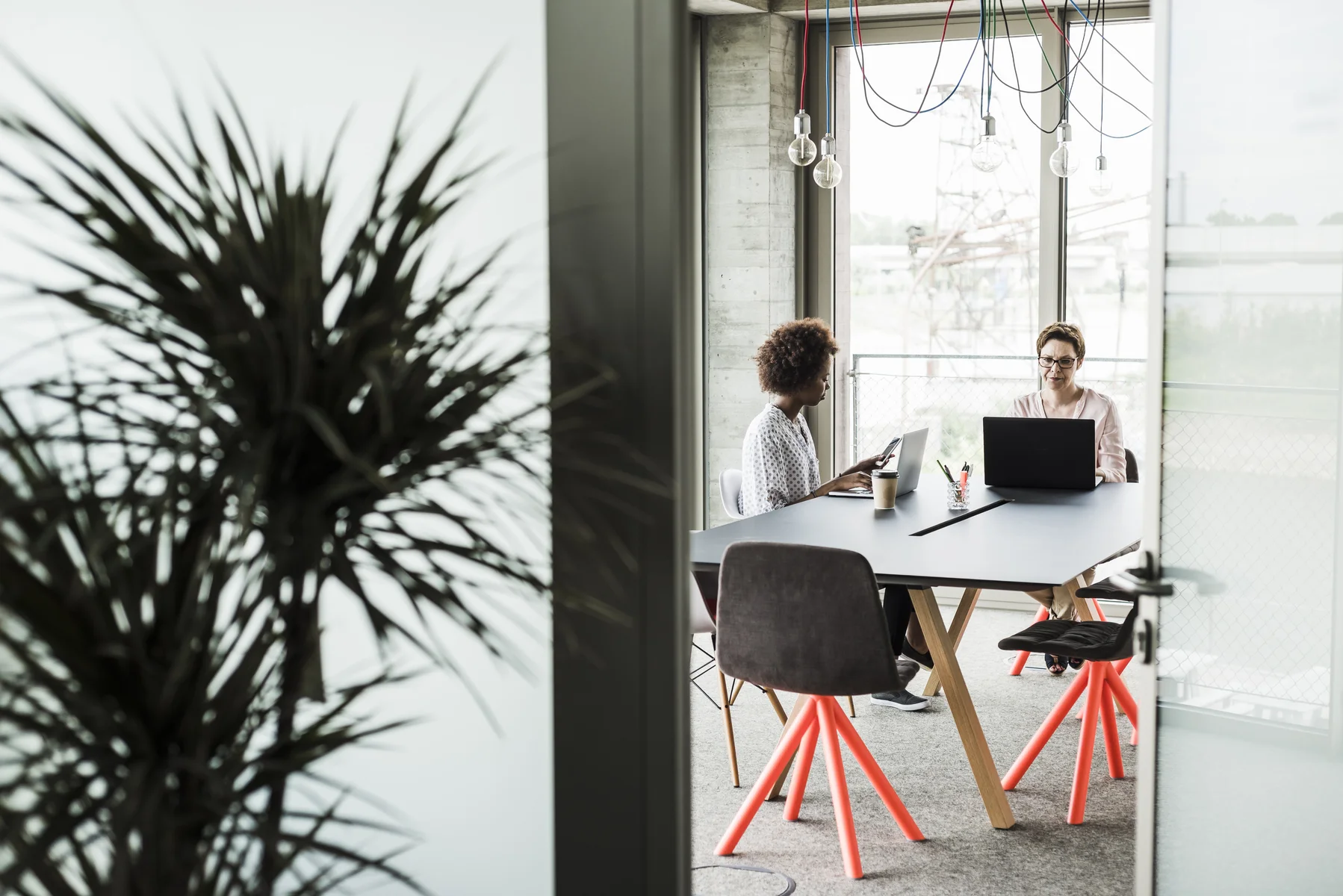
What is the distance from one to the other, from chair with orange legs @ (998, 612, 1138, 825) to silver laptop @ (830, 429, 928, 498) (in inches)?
42.7

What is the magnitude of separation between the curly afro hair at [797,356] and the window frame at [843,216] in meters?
2.13

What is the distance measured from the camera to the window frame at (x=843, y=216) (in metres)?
6.34

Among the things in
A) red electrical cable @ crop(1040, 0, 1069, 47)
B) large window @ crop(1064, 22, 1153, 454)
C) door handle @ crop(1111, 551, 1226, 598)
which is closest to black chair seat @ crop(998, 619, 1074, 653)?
door handle @ crop(1111, 551, 1226, 598)

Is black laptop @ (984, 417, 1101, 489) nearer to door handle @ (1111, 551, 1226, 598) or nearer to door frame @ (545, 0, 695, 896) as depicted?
door handle @ (1111, 551, 1226, 598)

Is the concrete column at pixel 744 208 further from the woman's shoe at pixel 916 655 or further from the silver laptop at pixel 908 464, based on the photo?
the woman's shoe at pixel 916 655

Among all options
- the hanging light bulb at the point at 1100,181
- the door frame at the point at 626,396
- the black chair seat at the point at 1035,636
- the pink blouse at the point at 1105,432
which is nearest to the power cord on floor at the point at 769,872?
the black chair seat at the point at 1035,636

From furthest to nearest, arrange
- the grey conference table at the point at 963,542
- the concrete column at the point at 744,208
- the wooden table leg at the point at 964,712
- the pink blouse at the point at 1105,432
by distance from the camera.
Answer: the concrete column at the point at 744,208, the pink blouse at the point at 1105,432, the wooden table leg at the point at 964,712, the grey conference table at the point at 963,542

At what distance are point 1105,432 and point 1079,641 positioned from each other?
6.36ft

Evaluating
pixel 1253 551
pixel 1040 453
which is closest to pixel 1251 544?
pixel 1253 551

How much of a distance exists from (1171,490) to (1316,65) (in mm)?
766

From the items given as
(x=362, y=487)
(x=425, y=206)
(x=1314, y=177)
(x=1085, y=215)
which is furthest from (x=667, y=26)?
(x=1085, y=215)

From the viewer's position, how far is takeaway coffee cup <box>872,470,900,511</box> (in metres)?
4.57

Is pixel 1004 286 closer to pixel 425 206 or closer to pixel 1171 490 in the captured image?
pixel 1171 490

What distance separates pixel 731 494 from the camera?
16.4 feet
